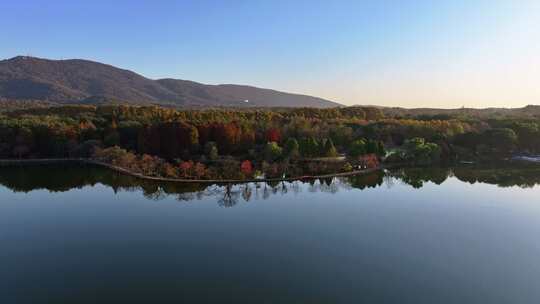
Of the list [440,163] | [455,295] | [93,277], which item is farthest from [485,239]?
[440,163]

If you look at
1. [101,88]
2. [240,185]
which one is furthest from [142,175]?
[101,88]

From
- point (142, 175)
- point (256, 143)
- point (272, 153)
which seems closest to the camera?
point (142, 175)

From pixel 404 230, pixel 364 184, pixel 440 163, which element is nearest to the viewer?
pixel 404 230

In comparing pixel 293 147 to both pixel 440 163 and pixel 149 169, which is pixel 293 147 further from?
pixel 440 163

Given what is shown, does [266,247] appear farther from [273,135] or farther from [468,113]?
[468,113]

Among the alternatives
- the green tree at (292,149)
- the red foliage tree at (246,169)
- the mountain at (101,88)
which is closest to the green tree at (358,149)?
the green tree at (292,149)

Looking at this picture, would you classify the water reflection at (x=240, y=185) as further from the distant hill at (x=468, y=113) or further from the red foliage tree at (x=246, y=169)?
the distant hill at (x=468, y=113)
